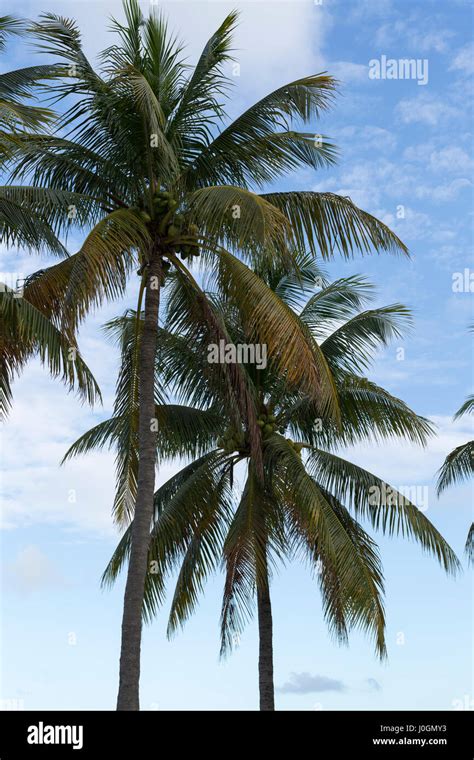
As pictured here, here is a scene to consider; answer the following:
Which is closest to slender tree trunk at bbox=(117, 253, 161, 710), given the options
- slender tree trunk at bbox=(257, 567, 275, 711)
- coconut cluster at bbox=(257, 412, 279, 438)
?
coconut cluster at bbox=(257, 412, 279, 438)

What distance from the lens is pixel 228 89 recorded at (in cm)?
1602

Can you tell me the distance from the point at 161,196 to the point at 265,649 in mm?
8996

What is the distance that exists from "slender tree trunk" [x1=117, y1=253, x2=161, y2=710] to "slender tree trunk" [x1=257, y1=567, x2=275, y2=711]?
502cm

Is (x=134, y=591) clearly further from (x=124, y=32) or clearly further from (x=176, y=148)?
(x=124, y=32)

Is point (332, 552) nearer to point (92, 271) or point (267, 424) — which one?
point (267, 424)

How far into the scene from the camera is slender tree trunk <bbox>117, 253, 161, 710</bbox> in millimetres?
13133

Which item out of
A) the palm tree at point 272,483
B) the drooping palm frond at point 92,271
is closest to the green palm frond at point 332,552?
the palm tree at point 272,483

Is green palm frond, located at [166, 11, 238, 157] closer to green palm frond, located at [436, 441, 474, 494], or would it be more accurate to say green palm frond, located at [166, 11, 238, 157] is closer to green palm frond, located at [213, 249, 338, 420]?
green palm frond, located at [213, 249, 338, 420]

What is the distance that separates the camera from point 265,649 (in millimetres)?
19000

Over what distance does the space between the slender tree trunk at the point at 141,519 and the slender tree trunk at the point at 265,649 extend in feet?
16.5

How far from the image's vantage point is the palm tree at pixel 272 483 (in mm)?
16781
